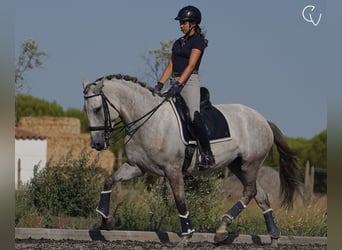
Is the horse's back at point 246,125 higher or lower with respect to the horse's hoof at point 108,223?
higher

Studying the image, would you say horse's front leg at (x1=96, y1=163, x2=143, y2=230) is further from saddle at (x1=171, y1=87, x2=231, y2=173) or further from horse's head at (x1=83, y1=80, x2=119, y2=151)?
saddle at (x1=171, y1=87, x2=231, y2=173)

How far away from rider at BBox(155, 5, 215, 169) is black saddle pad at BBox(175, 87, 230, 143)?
7cm

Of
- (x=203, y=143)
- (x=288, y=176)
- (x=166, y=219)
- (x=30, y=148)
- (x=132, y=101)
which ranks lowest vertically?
(x=166, y=219)

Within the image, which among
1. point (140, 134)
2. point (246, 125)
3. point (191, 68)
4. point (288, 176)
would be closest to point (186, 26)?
point (191, 68)

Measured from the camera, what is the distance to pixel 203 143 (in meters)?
9.37

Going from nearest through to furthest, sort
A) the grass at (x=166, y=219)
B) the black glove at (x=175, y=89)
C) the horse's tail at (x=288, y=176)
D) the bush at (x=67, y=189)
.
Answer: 1. the black glove at (x=175, y=89)
2. the horse's tail at (x=288, y=176)
3. the grass at (x=166, y=219)
4. the bush at (x=67, y=189)

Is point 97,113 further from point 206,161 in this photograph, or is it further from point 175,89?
point 206,161

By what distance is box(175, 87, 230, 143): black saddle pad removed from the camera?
9281mm

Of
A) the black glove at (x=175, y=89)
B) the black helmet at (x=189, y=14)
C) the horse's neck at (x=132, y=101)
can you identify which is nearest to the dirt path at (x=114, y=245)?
the horse's neck at (x=132, y=101)

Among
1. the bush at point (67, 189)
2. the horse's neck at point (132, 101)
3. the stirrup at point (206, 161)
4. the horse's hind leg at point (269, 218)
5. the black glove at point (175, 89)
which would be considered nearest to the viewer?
the black glove at point (175, 89)

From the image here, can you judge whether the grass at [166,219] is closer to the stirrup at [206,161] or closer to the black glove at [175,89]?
the stirrup at [206,161]

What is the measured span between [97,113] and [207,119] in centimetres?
140

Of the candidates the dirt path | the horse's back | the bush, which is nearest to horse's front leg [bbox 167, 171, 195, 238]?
the dirt path

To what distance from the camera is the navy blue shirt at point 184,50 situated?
30.0ft
